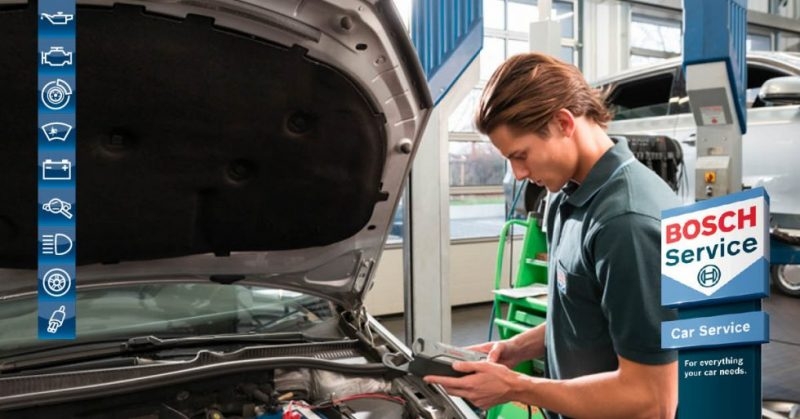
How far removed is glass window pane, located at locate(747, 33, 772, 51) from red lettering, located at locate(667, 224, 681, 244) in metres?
9.90

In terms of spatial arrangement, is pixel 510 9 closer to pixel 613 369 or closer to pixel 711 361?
pixel 613 369

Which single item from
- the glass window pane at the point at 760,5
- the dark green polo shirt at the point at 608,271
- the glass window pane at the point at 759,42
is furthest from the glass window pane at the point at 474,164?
the glass window pane at the point at 760,5

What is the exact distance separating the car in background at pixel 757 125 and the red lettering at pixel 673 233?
3.19 metres

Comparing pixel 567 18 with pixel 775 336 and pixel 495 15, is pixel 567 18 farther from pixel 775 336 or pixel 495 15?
pixel 775 336

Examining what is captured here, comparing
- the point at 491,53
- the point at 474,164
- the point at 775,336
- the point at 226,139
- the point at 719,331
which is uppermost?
the point at 491,53

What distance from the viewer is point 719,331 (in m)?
0.79

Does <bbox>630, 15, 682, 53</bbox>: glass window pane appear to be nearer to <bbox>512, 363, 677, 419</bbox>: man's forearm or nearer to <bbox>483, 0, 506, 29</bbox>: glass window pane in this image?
<bbox>483, 0, 506, 29</bbox>: glass window pane

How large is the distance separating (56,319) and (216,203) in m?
0.92

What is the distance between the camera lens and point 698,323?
2.68 feet

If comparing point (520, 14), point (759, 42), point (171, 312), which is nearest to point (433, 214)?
point (171, 312)

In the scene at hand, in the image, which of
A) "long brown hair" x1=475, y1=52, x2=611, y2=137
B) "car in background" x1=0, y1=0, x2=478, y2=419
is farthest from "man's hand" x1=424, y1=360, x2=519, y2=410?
"long brown hair" x1=475, y1=52, x2=611, y2=137

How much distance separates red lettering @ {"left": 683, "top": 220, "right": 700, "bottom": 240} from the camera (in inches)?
32.4

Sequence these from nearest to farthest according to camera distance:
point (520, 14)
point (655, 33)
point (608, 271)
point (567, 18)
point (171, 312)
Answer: point (608, 271), point (171, 312), point (520, 14), point (567, 18), point (655, 33)

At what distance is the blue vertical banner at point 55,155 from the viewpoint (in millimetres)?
783
